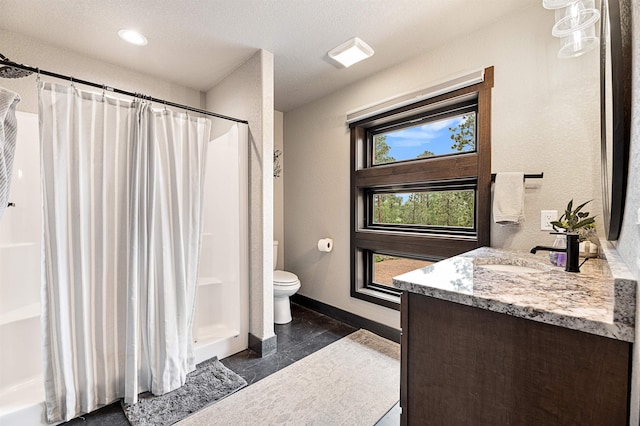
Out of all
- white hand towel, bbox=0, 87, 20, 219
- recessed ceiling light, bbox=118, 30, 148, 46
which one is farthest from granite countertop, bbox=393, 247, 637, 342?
recessed ceiling light, bbox=118, 30, 148, 46

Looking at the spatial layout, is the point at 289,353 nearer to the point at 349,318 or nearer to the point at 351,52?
the point at 349,318

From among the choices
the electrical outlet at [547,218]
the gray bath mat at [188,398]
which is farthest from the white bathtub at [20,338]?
the electrical outlet at [547,218]

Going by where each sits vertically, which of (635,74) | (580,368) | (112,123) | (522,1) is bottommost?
(580,368)

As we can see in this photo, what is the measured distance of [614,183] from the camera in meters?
0.81

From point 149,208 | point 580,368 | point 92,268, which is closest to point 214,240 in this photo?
point 149,208

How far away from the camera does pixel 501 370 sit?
77 cm

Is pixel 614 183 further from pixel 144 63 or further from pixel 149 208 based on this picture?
pixel 144 63

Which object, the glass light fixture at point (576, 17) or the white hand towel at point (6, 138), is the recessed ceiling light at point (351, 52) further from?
the white hand towel at point (6, 138)

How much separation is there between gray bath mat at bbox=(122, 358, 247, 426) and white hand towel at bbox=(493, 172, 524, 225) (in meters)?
1.91

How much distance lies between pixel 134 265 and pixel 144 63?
178cm

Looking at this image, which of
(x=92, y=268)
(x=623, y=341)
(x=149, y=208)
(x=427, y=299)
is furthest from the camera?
(x=149, y=208)

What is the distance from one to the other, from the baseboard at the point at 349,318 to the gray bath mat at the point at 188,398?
1193 mm

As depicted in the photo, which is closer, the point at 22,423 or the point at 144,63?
the point at 22,423

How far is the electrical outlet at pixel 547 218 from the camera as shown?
1593 mm
